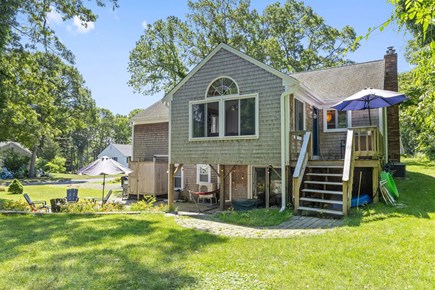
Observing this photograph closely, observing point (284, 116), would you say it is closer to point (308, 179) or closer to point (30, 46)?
point (308, 179)

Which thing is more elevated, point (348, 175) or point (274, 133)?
point (274, 133)

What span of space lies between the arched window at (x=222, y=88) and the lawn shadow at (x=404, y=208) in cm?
521

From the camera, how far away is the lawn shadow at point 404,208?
6.99 metres

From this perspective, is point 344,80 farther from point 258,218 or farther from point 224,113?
point 258,218

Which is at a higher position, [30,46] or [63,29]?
[63,29]

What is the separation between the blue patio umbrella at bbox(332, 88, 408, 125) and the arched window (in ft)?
12.1

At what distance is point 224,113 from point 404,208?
19.4ft

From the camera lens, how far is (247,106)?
9617 millimetres

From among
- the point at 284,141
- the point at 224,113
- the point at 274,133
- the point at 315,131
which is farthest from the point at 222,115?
the point at 315,131

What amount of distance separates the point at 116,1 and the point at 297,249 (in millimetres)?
12010

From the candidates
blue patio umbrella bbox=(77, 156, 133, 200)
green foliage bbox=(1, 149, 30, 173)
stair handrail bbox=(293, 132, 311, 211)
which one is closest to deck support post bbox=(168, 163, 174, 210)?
blue patio umbrella bbox=(77, 156, 133, 200)

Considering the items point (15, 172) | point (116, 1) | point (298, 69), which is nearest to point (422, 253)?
point (116, 1)

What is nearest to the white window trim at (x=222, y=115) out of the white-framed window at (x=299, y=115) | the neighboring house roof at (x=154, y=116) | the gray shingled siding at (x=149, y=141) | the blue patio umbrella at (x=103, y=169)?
the white-framed window at (x=299, y=115)

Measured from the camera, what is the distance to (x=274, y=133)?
357 inches
